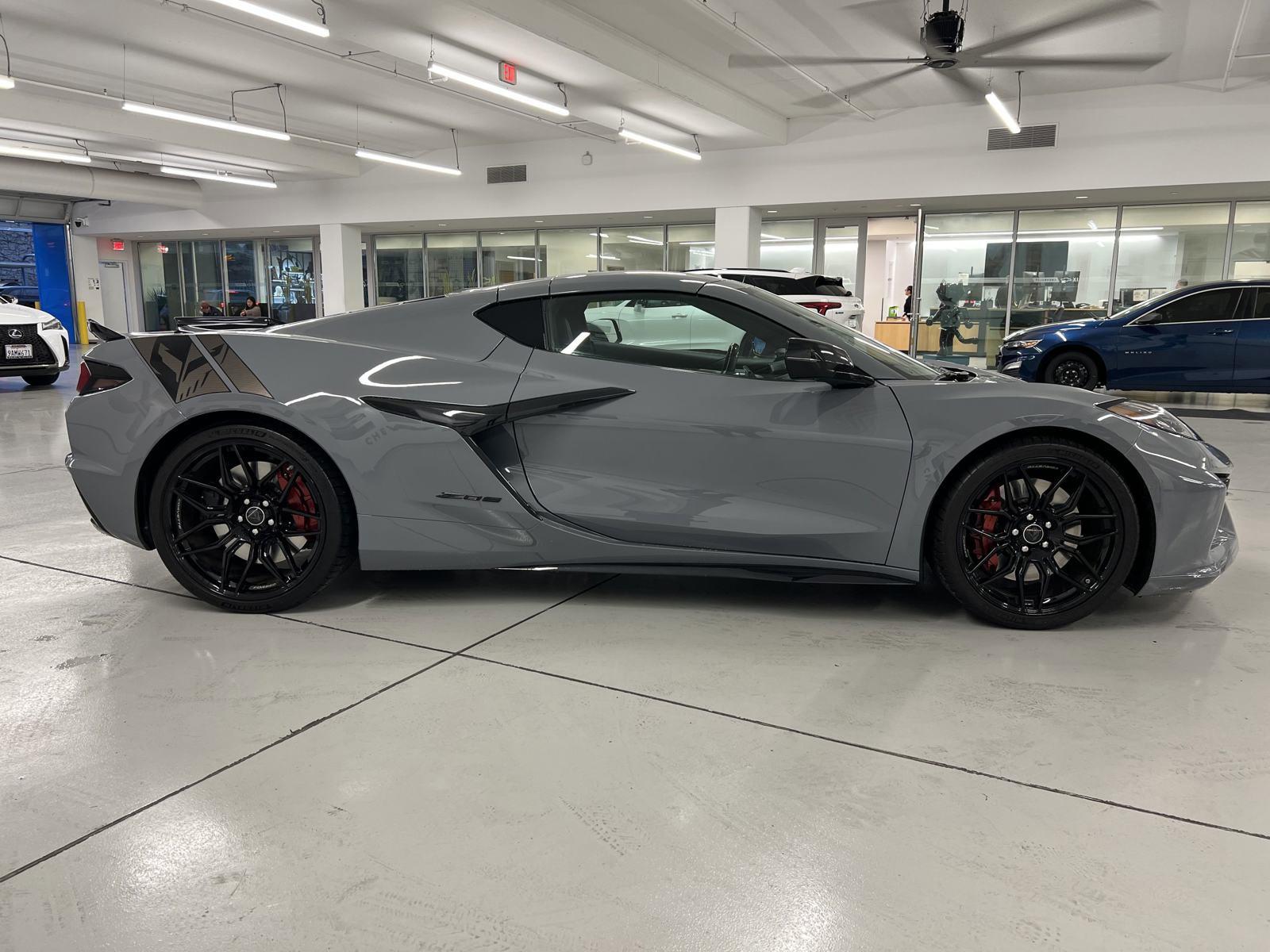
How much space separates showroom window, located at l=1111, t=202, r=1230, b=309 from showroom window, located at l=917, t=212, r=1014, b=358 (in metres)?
1.89

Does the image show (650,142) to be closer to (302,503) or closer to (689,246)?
(689,246)

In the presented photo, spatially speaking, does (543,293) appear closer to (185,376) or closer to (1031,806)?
(185,376)

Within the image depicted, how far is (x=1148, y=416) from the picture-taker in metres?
2.91

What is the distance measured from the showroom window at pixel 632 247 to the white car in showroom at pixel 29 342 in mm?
10949

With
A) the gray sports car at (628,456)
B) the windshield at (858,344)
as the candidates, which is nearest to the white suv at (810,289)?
the windshield at (858,344)

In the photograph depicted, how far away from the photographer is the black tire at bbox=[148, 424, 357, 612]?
3.03 meters

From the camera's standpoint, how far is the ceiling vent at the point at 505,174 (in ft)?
59.4

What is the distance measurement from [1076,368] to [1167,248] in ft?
22.1

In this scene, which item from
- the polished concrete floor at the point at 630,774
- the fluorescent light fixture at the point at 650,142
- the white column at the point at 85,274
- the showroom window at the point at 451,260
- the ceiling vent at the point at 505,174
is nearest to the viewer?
the polished concrete floor at the point at 630,774

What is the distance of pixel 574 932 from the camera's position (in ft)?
4.93

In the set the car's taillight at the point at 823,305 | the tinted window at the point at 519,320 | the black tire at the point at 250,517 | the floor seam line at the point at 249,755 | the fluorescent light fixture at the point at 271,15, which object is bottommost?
the floor seam line at the point at 249,755

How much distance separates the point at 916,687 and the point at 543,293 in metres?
1.78

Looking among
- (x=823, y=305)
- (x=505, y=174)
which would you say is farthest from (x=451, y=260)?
(x=823, y=305)

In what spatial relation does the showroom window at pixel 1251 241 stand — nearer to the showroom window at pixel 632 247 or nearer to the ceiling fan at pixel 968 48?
the ceiling fan at pixel 968 48
